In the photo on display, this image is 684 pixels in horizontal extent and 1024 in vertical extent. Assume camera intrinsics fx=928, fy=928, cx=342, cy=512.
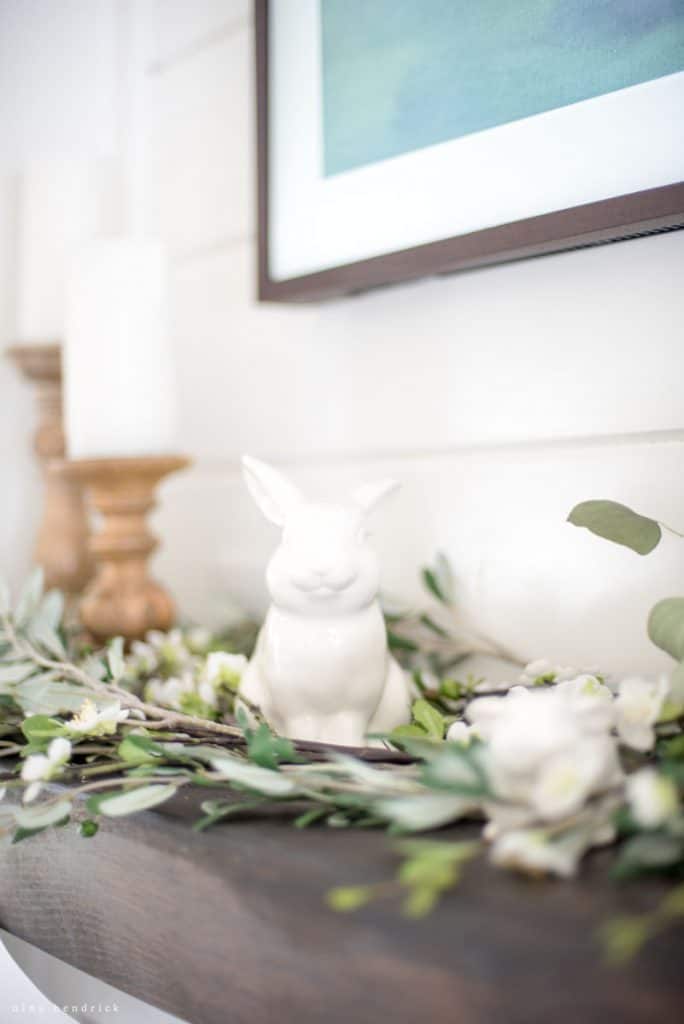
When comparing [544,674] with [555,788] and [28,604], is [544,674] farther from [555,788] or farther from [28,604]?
[28,604]

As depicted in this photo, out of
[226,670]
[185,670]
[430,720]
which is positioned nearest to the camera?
[430,720]

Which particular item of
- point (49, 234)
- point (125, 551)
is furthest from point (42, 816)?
point (49, 234)

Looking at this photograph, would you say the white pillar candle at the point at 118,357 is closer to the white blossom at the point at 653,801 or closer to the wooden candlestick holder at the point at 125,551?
the wooden candlestick holder at the point at 125,551

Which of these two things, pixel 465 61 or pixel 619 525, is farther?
pixel 465 61

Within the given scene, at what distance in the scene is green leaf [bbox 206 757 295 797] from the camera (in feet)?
1.35

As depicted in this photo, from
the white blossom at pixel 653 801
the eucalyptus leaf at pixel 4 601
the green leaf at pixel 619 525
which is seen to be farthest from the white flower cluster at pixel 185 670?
the white blossom at pixel 653 801

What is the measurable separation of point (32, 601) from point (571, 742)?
489 millimetres

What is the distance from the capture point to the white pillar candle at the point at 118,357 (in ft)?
2.74

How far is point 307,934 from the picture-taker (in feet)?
1.16

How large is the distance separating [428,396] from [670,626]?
0.35 meters

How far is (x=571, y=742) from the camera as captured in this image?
35 centimetres

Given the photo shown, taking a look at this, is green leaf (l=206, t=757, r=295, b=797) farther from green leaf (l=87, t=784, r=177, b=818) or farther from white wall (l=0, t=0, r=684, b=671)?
white wall (l=0, t=0, r=684, b=671)

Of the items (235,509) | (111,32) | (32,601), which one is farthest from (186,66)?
(32,601)

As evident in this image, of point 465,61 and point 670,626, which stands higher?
point 465,61
